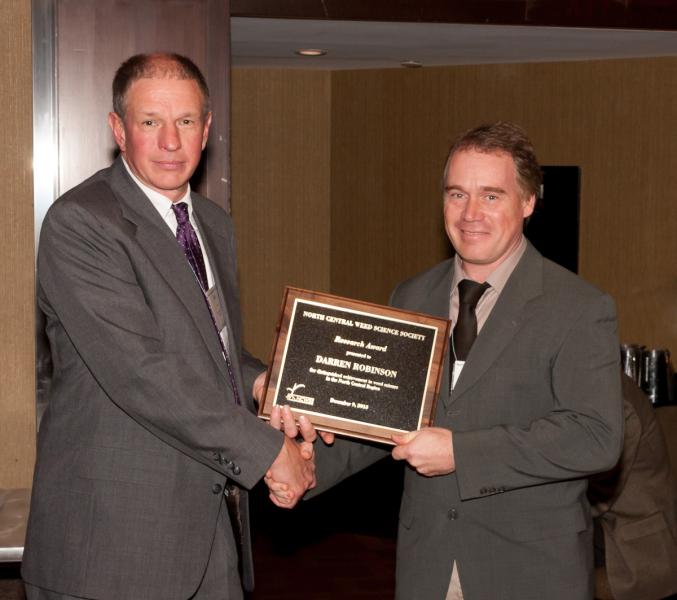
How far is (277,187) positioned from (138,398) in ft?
19.6

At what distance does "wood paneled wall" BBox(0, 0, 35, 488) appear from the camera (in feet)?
15.0

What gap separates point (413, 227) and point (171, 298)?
5.39 m

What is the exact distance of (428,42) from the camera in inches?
245

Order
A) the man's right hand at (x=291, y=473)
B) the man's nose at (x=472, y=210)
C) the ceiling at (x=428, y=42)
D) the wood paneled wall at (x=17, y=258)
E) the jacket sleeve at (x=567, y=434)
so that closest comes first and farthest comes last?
the jacket sleeve at (x=567, y=434) → the man's nose at (x=472, y=210) → the man's right hand at (x=291, y=473) → the wood paneled wall at (x=17, y=258) → the ceiling at (x=428, y=42)

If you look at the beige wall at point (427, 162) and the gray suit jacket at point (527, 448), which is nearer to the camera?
the gray suit jacket at point (527, 448)

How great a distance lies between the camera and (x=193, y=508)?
266cm

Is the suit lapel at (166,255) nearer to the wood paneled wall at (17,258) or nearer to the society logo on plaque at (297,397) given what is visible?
the society logo on plaque at (297,397)

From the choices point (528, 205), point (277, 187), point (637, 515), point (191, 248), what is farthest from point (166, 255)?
point (277, 187)

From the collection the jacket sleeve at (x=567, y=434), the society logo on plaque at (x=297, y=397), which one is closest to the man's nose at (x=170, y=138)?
the society logo on plaque at (x=297, y=397)

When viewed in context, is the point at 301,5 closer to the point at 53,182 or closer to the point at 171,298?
the point at 53,182

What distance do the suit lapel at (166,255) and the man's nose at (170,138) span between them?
137 mm

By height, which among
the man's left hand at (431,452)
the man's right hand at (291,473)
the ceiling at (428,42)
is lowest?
the man's right hand at (291,473)

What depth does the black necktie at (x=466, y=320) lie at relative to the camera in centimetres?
268

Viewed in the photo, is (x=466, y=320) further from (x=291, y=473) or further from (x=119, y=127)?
(x=119, y=127)
